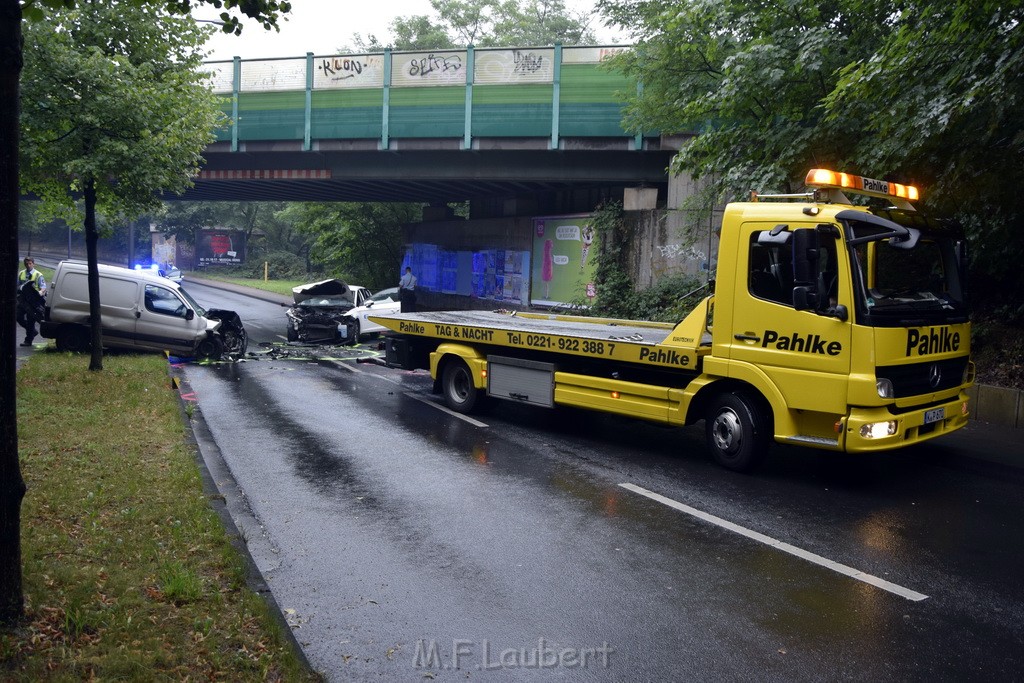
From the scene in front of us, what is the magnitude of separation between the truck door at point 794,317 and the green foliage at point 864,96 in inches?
98.6

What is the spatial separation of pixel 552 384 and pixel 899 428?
414cm

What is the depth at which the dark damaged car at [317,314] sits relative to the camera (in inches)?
848

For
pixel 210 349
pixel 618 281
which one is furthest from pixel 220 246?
pixel 210 349

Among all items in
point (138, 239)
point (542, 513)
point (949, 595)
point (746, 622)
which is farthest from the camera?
point (138, 239)

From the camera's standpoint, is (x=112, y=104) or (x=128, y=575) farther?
(x=112, y=104)

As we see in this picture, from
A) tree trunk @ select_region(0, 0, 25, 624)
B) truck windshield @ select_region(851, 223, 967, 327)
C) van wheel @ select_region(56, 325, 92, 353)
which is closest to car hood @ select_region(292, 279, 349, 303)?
van wheel @ select_region(56, 325, 92, 353)

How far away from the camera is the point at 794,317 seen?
801 centimetres

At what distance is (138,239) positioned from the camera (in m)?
75.1

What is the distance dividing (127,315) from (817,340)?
14.0 meters

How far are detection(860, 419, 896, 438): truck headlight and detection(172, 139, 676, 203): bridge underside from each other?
45.8 ft

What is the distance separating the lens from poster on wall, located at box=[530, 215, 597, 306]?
81.0ft

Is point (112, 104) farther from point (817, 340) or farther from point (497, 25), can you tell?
point (497, 25)

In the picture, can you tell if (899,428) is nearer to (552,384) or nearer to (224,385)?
(552,384)

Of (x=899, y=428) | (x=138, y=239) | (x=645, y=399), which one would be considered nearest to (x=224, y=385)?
(x=645, y=399)
